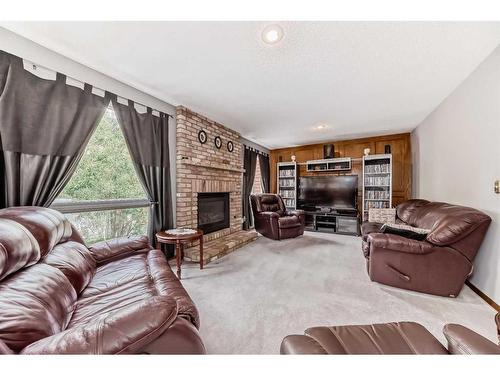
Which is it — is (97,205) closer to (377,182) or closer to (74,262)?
(74,262)

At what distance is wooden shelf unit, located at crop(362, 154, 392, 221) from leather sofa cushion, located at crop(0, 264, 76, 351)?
5215 mm

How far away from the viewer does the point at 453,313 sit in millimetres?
1735

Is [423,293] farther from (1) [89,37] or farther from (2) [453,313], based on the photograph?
(1) [89,37]

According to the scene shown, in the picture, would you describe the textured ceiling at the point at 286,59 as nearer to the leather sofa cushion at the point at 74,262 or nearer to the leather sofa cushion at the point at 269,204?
the leather sofa cushion at the point at 74,262

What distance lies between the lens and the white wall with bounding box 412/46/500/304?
1.87m

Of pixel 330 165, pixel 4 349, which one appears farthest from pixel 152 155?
pixel 330 165

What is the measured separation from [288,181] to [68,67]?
4952 mm

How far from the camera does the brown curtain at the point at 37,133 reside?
159 cm

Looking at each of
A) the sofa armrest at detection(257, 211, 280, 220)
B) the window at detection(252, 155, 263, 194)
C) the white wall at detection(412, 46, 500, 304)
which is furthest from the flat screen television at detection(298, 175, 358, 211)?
the white wall at detection(412, 46, 500, 304)

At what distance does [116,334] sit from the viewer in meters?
0.73

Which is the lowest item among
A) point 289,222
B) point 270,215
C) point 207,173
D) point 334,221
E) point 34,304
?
point 334,221

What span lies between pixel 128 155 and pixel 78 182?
640 mm

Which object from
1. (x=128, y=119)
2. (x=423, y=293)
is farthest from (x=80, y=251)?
(x=423, y=293)

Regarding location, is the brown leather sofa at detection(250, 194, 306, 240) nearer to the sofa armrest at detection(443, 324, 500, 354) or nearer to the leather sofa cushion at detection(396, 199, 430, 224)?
the leather sofa cushion at detection(396, 199, 430, 224)
